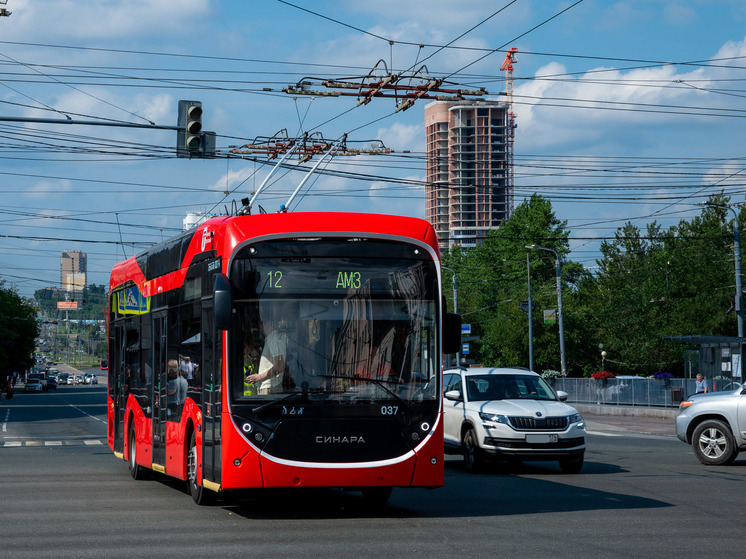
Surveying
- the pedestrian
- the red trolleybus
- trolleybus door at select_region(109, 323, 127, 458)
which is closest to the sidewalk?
the pedestrian

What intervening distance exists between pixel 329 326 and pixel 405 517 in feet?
7.28

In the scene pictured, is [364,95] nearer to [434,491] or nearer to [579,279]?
[434,491]

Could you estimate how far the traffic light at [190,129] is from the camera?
21.0m

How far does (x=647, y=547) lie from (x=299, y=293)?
4.16 meters

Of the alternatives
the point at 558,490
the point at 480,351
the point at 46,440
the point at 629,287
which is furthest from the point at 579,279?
the point at 558,490

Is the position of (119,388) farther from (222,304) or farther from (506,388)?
(222,304)

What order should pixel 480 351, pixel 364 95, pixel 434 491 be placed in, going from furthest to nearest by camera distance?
1. pixel 480 351
2. pixel 364 95
3. pixel 434 491

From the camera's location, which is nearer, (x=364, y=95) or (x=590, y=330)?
(x=364, y=95)

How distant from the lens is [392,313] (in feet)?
38.8

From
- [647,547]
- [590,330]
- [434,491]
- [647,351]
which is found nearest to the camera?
[647,547]

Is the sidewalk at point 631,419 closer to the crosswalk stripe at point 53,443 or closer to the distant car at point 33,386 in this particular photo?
the crosswalk stripe at point 53,443

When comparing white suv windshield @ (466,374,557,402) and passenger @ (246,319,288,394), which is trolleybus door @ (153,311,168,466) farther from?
white suv windshield @ (466,374,557,402)

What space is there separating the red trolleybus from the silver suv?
8.45 metres

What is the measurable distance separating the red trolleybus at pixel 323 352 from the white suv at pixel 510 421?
18.1ft
